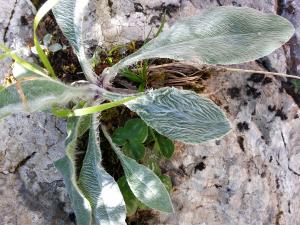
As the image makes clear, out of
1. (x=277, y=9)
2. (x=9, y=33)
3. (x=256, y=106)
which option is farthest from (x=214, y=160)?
(x=9, y=33)

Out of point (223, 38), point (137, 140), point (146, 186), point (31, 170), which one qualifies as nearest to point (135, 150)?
point (137, 140)

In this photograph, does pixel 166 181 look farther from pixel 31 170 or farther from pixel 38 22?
pixel 38 22

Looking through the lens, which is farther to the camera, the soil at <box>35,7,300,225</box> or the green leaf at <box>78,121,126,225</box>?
the soil at <box>35,7,300,225</box>

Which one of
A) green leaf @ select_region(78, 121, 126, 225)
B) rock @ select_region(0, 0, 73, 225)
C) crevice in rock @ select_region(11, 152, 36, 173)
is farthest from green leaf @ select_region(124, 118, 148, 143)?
crevice in rock @ select_region(11, 152, 36, 173)

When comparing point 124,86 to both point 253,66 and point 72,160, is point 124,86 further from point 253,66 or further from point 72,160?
point 253,66

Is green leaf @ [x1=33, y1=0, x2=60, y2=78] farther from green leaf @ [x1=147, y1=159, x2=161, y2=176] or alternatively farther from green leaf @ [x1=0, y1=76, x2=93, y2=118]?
green leaf @ [x1=147, y1=159, x2=161, y2=176]

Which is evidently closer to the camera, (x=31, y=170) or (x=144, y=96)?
(x=144, y=96)
